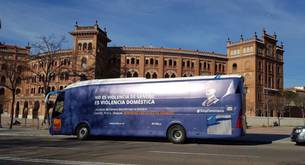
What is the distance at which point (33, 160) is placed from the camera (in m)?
11.3

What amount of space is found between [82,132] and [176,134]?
5986mm

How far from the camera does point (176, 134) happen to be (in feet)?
64.7

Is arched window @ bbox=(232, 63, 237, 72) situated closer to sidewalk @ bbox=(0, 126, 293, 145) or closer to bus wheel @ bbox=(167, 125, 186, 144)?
sidewalk @ bbox=(0, 126, 293, 145)

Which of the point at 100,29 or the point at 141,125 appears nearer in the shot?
the point at 141,125

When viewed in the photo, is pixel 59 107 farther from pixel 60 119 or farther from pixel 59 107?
pixel 60 119

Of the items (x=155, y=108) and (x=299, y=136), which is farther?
(x=155, y=108)

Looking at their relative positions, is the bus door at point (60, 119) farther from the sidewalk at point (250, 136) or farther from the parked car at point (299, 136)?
the parked car at point (299, 136)

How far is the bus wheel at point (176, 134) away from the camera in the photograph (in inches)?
764

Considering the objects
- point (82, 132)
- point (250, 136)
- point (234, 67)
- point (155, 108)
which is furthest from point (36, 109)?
point (155, 108)

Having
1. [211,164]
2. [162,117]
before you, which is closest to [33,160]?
[211,164]

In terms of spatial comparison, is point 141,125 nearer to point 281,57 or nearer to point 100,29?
point 100,29

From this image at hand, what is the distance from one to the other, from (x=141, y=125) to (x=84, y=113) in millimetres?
3931

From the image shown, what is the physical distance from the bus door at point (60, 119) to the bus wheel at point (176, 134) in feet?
21.6

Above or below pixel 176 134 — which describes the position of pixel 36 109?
above
